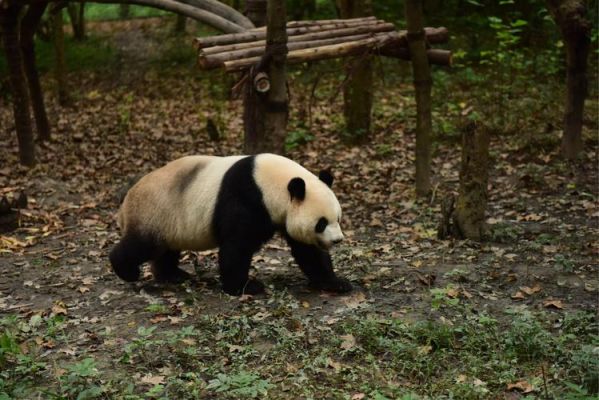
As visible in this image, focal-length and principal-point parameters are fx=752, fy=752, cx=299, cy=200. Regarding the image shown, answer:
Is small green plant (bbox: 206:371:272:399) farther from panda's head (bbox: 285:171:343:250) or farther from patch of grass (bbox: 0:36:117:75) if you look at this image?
patch of grass (bbox: 0:36:117:75)

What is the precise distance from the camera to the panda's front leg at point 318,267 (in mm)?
6633

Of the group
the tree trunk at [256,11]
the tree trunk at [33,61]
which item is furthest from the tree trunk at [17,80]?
the tree trunk at [256,11]

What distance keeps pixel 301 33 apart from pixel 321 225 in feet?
Answer: 15.0

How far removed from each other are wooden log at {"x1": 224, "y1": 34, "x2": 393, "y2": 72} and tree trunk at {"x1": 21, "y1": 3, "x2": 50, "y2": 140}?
5.38 m

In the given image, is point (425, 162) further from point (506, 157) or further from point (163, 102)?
point (163, 102)

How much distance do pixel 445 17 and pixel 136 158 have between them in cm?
1005

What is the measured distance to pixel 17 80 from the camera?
12000 millimetres

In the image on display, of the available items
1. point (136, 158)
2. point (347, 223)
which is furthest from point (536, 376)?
point (136, 158)

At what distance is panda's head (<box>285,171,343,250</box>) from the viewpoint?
619 centimetres

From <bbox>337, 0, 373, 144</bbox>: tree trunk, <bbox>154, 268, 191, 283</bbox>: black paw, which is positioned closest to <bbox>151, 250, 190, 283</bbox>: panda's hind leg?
<bbox>154, 268, 191, 283</bbox>: black paw

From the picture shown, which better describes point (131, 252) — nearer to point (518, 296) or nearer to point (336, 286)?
point (336, 286)

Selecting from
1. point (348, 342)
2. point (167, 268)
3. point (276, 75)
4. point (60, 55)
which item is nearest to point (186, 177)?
point (167, 268)

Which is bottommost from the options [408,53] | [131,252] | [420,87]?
[131,252]

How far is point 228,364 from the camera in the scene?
5.29m
